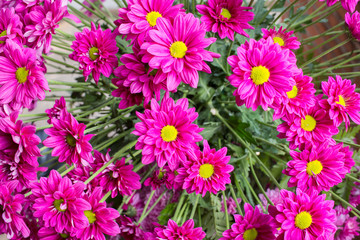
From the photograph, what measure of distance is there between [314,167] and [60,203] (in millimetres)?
298

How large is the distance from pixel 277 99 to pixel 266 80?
0.08 ft

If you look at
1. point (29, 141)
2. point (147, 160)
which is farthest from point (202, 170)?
point (29, 141)

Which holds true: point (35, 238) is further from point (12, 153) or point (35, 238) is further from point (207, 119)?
point (207, 119)

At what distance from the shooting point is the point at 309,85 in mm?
371

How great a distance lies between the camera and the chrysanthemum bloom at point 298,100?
0.37 meters

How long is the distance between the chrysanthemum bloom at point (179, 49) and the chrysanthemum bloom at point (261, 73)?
0.04 metres

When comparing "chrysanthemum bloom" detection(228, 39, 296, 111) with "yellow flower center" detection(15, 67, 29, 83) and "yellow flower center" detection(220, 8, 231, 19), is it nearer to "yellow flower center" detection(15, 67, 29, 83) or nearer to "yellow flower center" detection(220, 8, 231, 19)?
"yellow flower center" detection(220, 8, 231, 19)

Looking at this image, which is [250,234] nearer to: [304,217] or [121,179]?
[304,217]

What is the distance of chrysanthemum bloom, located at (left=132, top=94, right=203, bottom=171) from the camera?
34 centimetres

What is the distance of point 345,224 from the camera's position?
0.61 metres

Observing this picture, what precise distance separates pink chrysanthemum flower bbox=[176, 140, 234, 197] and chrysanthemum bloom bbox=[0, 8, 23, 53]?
249 mm

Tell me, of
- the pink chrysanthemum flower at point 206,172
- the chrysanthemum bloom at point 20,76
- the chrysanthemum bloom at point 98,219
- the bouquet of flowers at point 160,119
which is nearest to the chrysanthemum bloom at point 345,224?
the bouquet of flowers at point 160,119

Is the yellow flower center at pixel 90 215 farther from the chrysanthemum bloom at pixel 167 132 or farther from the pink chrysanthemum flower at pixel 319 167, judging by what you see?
the pink chrysanthemum flower at pixel 319 167

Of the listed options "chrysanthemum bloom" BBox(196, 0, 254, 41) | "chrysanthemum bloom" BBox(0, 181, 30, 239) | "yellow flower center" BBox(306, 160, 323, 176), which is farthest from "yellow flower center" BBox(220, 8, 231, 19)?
"chrysanthemum bloom" BBox(0, 181, 30, 239)
